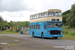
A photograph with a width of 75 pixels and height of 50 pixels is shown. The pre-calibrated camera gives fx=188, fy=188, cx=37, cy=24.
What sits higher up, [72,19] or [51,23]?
[72,19]

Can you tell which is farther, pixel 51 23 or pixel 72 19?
pixel 72 19

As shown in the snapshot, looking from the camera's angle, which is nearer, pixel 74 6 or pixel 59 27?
pixel 59 27

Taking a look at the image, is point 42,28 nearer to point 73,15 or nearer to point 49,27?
point 49,27

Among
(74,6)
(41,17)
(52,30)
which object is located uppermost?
(74,6)

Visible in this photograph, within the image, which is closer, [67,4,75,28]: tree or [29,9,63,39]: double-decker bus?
[29,9,63,39]: double-decker bus

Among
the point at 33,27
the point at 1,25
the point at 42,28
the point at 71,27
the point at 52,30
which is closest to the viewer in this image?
the point at 52,30

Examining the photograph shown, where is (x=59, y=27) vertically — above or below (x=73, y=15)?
below

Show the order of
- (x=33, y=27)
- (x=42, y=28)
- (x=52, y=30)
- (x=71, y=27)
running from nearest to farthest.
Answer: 1. (x=52, y=30)
2. (x=42, y=28)
3. (x=33, y=27)
4. (x=71, y=27)

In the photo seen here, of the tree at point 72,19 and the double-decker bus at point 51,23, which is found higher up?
the tree at point 72,19

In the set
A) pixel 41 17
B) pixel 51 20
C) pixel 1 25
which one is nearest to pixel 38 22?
pixel 41 17

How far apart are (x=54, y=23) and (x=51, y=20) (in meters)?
0.63

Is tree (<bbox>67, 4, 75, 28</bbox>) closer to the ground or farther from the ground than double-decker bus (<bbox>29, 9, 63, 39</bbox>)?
farther from the ground

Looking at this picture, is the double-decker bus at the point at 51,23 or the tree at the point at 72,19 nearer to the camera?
the double-decker bus at the point at 51,23

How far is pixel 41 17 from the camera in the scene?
96.3ft
